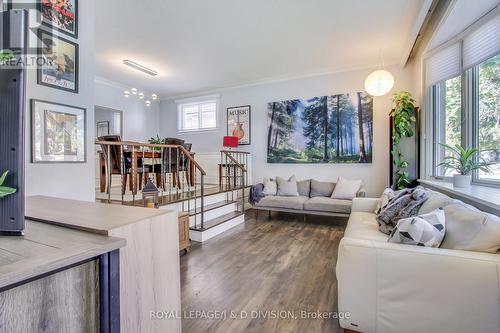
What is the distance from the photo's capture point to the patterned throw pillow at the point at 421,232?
56.6 inches

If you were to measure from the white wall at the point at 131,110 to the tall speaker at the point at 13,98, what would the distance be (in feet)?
17.8

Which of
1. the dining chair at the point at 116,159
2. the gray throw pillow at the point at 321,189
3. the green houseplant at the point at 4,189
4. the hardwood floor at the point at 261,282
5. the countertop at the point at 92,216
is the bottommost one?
the hardwood floor at the point at 261,282

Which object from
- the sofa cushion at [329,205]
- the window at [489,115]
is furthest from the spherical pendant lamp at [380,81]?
the sofa cushion at [329,205]

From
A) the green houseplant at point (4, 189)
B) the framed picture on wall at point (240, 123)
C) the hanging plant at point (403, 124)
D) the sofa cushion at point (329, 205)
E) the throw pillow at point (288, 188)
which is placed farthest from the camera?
the framed picture on wall at point (240, 123)

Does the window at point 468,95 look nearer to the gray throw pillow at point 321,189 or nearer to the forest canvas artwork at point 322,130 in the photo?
the forest canvas artwork at point 322,130

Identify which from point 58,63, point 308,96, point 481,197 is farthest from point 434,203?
point 308,96

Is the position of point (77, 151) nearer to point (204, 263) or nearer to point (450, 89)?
point (204, 263)

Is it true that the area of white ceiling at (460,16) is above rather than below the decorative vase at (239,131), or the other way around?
Answer: above

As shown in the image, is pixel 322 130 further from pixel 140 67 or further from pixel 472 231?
pixel 140 67

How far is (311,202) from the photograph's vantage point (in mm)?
4211

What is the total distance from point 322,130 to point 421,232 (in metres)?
3.65

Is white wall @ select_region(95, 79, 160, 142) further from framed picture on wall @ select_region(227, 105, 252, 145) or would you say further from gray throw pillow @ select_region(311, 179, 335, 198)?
gray throw pillow @ select_region(311, 179, 335, 198)

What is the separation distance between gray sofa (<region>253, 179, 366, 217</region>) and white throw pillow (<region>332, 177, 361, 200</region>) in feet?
0.28

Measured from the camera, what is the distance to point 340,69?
4734mm
